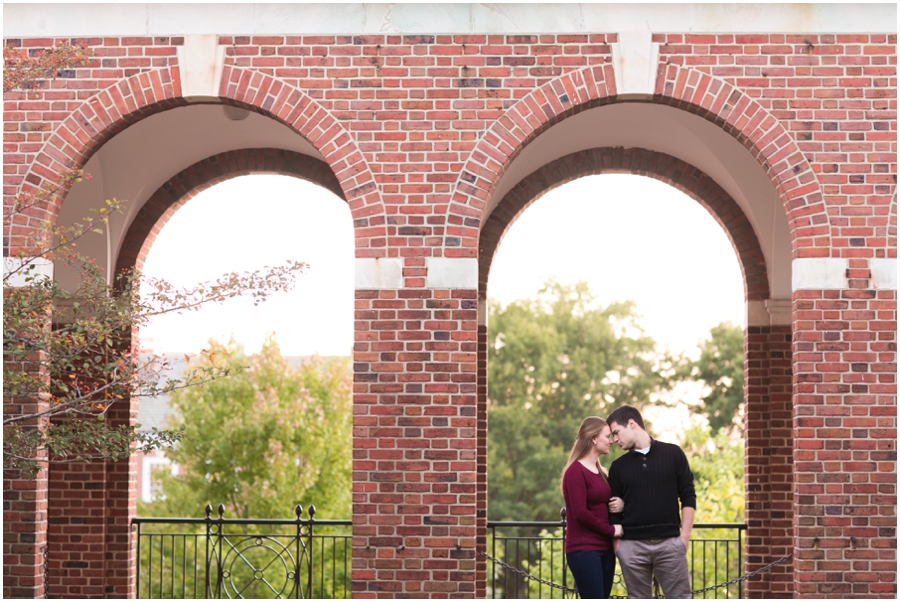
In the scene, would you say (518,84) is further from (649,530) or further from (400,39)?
(649,530)

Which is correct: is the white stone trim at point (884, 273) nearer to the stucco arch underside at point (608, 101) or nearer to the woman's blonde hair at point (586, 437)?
the stucco arch underside at point (608, 101)

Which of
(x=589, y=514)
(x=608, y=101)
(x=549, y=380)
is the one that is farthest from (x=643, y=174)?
(x=549, y=380)

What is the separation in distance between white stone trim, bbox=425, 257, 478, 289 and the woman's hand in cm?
207

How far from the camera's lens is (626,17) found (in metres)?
7.84

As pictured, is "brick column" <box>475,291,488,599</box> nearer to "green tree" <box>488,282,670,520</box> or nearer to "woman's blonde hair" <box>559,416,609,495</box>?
"woman's blonde hair" <box>559,416,609,495</box>

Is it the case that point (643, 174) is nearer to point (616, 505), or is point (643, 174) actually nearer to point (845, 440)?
point (845, 440)

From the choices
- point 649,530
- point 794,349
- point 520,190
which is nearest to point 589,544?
point 649,530

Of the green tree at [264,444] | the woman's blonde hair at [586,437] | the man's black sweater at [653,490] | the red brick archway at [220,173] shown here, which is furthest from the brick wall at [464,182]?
the green tree at [264,444]

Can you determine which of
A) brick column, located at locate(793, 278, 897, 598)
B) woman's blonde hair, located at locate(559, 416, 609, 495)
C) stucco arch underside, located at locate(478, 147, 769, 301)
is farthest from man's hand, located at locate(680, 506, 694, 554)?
stucco arch underside, located at locate(478, 147, 769, 301)

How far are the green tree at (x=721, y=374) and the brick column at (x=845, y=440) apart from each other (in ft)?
98.3

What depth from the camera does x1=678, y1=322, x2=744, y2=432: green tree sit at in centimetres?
3694

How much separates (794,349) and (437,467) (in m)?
2.98

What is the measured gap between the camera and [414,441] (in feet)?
25.0

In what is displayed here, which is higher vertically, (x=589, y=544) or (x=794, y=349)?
(x=794, y=349)
